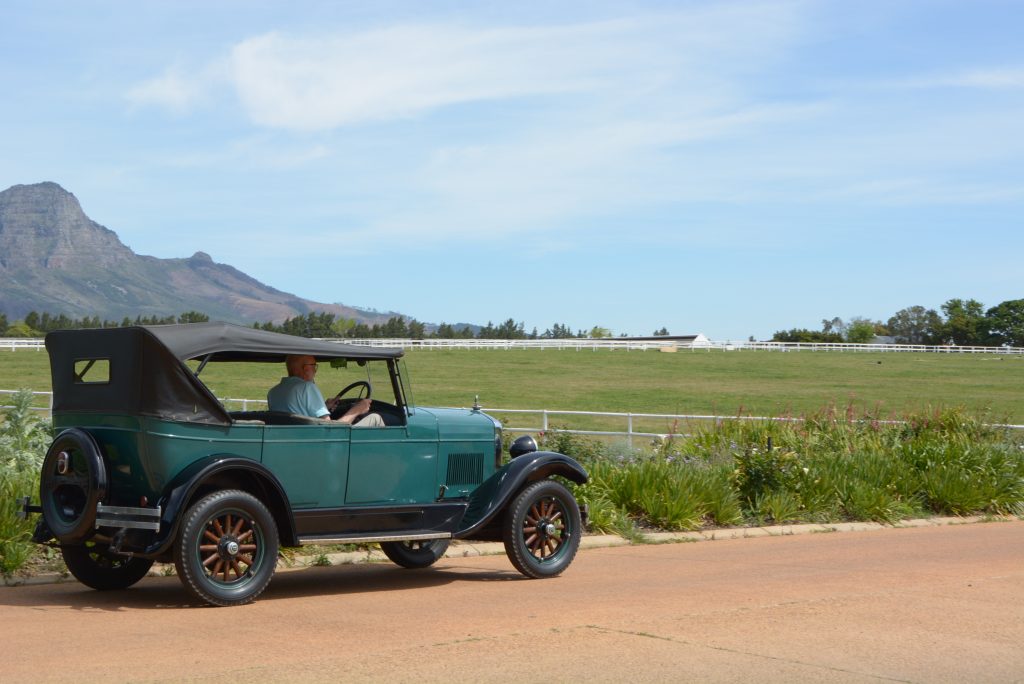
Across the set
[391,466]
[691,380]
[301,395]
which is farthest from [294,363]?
[691,380]

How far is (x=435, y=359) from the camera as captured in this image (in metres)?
75.6

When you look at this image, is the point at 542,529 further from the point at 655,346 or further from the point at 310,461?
the point at 655,346

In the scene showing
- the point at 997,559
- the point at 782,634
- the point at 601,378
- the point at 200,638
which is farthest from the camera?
the point at 601,378

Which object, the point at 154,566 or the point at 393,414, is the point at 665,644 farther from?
the point at 154,566

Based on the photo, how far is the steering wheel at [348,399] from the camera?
10.1m

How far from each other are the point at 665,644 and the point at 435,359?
68.3 meters

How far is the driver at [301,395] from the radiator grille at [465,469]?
0.84m

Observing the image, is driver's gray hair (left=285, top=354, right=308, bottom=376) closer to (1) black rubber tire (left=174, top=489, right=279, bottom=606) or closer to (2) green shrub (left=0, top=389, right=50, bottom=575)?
(1) black rubber tire (left=174, top=489, right=279, bottom=606)

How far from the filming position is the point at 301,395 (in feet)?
31.3

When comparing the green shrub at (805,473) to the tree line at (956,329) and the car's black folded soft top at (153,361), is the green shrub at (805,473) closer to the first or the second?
the car's black folded soft top at (153,361)

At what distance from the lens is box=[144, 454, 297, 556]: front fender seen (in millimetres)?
8242

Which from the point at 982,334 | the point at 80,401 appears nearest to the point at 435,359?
the point at 80,401

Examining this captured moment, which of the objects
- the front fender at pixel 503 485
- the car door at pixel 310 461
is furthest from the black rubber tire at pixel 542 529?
the car door at pixel 310 461

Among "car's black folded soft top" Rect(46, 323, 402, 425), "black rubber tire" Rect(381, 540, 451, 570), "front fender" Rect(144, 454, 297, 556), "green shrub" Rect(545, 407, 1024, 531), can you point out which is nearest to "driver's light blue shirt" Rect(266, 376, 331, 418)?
"car's black folded soft top" Rect(46, 323, 402, 425)
